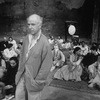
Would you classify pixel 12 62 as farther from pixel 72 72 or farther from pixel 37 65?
pixel 72 72

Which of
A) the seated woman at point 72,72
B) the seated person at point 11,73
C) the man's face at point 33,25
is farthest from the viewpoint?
the seated woman at point 72,72

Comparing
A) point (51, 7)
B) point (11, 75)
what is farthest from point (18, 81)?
point (51, 7)

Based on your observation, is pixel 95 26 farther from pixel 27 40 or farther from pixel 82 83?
pixel 27 40

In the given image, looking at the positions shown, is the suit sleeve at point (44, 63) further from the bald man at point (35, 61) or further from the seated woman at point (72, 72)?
the seated woman at point (72, 72)

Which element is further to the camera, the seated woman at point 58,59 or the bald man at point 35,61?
the seated woman at point 58,59

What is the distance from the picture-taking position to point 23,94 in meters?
3.29

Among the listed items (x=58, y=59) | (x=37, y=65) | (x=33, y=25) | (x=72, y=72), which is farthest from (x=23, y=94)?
(x=58, y=59)

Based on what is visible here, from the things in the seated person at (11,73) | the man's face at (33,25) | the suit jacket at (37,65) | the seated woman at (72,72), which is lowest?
the seated woman at (72,72)

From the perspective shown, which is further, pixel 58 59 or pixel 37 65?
pixel 58 59

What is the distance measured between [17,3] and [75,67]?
9310mm

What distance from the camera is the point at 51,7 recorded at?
13695 millimetres

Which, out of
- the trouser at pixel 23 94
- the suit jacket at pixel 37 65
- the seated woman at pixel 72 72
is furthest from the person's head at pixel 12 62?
the seated woman at pixel 72 72

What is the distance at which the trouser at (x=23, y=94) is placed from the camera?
316 centimetres

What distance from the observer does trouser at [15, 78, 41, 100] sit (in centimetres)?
316
